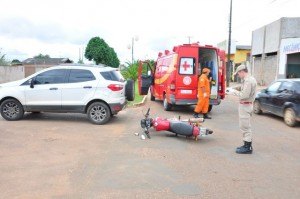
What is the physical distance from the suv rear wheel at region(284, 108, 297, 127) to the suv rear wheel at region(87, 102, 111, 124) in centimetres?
576

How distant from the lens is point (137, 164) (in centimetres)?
657

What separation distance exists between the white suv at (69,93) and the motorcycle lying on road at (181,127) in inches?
81.3

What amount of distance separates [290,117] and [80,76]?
6734mm

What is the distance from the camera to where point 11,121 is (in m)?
11.0

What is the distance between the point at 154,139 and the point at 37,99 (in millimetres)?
4281

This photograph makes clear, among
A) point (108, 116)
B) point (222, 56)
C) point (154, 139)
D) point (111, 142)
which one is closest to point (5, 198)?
point (111, 142)

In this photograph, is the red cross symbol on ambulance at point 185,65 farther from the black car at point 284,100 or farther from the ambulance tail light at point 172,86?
the black car at point 284,100

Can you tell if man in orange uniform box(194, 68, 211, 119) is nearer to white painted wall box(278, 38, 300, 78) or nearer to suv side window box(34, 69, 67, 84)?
suv side window box(34, 69, 67, 84)

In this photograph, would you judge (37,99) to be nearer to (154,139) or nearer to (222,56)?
(154,139)

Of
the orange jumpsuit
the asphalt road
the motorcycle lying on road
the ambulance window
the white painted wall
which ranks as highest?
the white painted wall

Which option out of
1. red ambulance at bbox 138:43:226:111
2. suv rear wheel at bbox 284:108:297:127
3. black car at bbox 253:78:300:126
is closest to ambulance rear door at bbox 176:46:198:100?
red ambulance at bbox 138:43:226:111

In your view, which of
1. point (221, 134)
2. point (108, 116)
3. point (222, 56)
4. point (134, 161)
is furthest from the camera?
point (222, 56)

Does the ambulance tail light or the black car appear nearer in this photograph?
the black car

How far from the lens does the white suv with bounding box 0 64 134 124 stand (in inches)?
424
